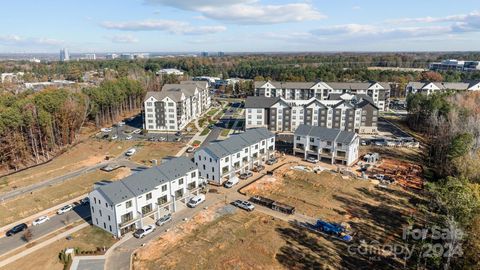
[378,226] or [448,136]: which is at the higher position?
[448,136]

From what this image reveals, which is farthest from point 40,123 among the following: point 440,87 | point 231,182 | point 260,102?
point 440,87

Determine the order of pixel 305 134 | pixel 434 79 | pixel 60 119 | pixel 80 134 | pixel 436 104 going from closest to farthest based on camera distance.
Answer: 1. pixel 305 134
2. pixel 60 119
3. pixel 436 104
4. pixel 80 134
5. pixel 434 79

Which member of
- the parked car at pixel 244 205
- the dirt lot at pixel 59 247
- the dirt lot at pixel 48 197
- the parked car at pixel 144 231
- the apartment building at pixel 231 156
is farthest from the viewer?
the apartment building at pixel 231 156

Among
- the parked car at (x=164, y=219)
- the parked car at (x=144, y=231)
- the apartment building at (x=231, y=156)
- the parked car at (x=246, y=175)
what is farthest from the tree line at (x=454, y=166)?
the parked car at (x=144, y=231)

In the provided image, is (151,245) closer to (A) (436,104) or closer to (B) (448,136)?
(B) (448,136)

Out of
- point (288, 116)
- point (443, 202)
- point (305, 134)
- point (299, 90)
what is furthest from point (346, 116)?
point (443, 202)

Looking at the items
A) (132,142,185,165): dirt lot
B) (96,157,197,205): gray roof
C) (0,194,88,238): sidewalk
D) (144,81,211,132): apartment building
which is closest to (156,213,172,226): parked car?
(96,157,197,205): gray roof

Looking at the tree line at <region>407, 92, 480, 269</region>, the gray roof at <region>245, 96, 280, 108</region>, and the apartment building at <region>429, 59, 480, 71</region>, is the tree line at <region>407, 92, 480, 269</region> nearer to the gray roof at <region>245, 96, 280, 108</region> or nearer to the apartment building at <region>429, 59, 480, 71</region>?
the gray roof at <region>245, 96, 280, 108</region>

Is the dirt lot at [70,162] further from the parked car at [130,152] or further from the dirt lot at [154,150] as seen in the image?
the dirt lot at [154,150]
